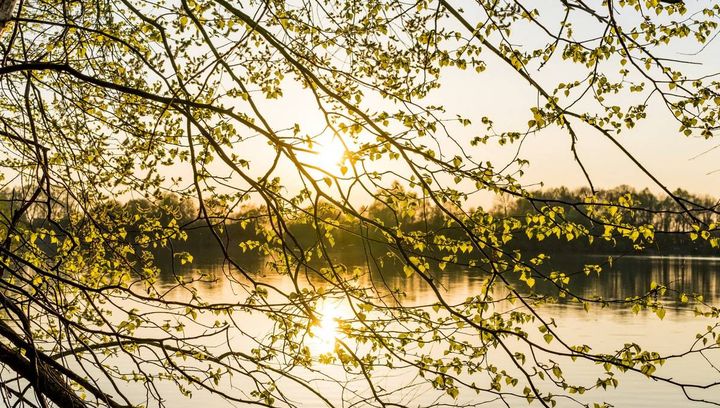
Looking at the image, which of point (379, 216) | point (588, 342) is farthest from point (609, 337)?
point (379, 216)

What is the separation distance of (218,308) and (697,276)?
183 feet

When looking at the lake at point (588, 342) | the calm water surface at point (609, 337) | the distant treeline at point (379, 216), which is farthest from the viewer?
the calm water surface at point (609, 337)

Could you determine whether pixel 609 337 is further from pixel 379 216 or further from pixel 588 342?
pixel 379 216

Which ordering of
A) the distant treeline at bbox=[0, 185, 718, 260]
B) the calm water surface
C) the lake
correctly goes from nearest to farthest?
1. the distant treeline at bbox=[0, 185, 718, 260]
2. the lake
3. the calm water surface

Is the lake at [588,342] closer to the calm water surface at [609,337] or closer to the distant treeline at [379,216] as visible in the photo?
the calm water surface at [609,337]

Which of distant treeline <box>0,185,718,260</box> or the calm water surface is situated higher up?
distant treeline <box>0,185,718,260</box>

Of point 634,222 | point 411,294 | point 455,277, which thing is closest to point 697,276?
point 455,277

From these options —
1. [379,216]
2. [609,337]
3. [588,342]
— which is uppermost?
[379,216]

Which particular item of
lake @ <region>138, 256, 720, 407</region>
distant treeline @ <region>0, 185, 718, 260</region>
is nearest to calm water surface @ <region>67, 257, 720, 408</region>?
lake @ <region>138, 256, 720, 407</region>

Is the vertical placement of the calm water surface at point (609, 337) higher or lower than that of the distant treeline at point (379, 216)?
lower

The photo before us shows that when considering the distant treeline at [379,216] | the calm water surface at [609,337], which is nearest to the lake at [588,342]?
the calm water surface at [609,337]

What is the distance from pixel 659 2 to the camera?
15.2 feet

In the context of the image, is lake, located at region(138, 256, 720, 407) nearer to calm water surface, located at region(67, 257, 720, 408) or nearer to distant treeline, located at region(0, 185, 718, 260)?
calm water surface, located at region(67, 257, 720, 408)

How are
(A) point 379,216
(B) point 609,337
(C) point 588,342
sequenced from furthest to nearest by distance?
1. (B) point 609,337
2. (C) point 588,342
3. (A) point 379,216
